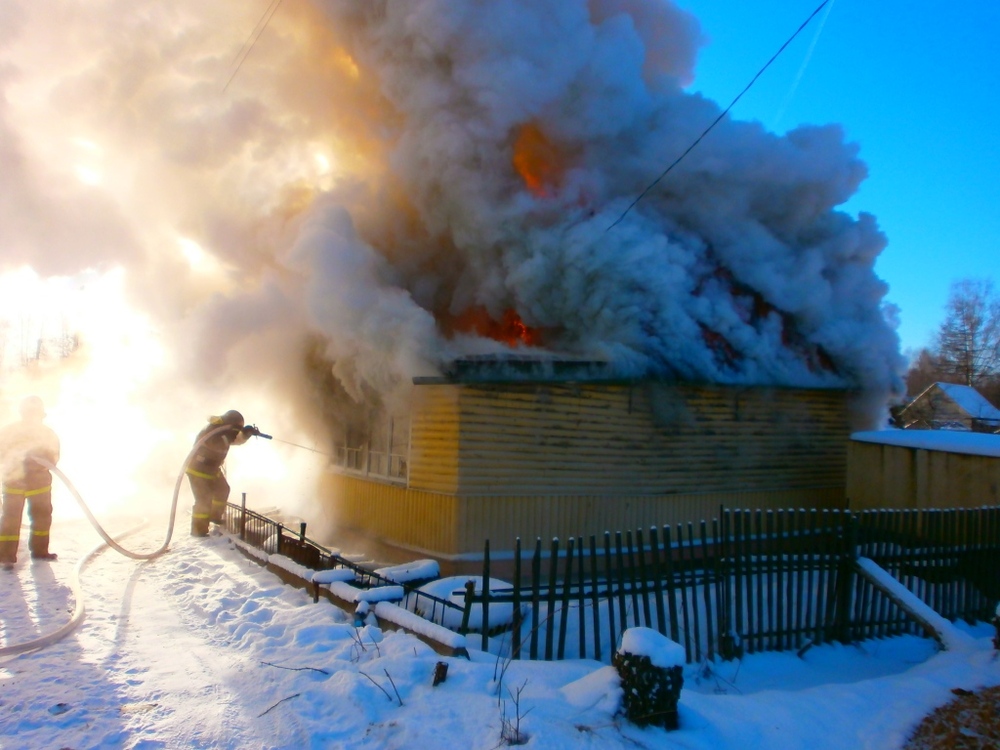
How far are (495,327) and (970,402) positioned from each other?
103 feet

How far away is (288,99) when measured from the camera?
1407cm

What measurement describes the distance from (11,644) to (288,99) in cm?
1189

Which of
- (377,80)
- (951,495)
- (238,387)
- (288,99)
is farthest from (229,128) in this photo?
(951,495)

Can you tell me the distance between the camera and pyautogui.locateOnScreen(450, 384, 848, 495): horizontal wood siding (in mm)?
9281

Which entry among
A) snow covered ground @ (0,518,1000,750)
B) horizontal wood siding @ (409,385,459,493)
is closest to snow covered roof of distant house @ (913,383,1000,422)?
horizontal wood siding @ (409,385,459,493)

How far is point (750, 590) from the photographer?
21.1 feet

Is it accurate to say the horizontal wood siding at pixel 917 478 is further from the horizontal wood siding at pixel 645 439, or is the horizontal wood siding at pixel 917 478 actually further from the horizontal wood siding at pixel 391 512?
the horizontal wood siding at pixel 391 512

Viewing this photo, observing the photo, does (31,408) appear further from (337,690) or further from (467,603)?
(337,690)

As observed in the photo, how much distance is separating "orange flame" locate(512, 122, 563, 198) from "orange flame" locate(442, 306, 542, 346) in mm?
2538

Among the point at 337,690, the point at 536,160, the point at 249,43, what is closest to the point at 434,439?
the point at 337,690

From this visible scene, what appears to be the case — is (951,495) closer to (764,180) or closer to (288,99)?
(764,180)

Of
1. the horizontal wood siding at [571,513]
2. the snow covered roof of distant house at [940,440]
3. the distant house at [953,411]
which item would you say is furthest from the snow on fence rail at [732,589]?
the distant house at [953,411]

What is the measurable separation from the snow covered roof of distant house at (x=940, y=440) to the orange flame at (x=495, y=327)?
616 cm

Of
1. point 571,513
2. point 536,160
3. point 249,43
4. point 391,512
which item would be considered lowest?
point 391,512
